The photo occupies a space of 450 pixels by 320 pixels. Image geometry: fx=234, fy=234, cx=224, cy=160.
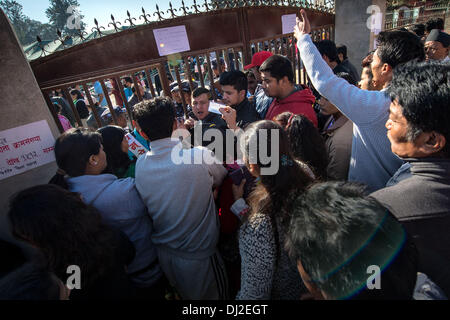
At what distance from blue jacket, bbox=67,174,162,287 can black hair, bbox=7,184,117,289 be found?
232mm

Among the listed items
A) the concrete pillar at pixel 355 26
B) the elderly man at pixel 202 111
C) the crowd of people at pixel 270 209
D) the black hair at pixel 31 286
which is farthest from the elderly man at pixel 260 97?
the concrete pillar at pixel 355 26

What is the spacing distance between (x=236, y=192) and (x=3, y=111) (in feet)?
6.08

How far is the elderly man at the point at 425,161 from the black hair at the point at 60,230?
1.41 metres

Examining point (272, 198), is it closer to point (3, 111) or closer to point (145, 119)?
point (145, 119)

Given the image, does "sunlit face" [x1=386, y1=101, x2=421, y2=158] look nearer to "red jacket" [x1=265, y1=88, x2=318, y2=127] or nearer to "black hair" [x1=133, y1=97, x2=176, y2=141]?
"red jacket" [x1=265, y1=88, x2=318, y2=127]

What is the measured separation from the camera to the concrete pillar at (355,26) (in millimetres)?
5469

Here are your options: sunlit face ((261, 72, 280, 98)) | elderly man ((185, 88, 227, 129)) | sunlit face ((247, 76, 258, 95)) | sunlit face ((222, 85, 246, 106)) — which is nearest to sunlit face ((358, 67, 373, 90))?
sunlit face ((261, 72, 280, 98))

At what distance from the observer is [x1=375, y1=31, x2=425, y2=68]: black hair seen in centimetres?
164

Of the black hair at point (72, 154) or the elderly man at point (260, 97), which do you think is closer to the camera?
the black hair at point (72, 154)

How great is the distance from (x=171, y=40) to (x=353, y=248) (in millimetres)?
3026

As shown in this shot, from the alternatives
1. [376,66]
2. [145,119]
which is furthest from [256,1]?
[145,119]

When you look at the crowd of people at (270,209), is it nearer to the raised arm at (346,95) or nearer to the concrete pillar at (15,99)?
the raised arm at (346,95)

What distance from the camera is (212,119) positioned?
2666mm
